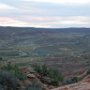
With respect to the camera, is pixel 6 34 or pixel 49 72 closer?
pixel 49 72

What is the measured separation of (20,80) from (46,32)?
173076mm

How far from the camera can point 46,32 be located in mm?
198250

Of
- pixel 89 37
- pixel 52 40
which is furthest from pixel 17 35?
pixel 89 37

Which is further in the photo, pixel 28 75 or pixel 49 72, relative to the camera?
pixel 49 72

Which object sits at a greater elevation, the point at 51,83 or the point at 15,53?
the point at 51,83

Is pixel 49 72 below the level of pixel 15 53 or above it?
above

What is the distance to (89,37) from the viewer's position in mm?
162875

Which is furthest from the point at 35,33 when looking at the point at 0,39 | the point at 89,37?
the point at 89,37

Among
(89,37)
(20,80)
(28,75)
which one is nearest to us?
(20,80)

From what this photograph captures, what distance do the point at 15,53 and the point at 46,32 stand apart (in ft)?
265

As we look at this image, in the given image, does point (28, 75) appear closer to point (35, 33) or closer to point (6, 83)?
point (6, 83)

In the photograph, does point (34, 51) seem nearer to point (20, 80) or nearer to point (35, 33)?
point (35, 33)

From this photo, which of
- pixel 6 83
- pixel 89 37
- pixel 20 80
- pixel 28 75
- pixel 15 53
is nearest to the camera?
pixel 6 83

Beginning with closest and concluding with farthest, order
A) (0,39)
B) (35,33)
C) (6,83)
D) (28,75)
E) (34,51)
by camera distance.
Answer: (6,83), (28,75), (34,51), (0,39), (35,33)
